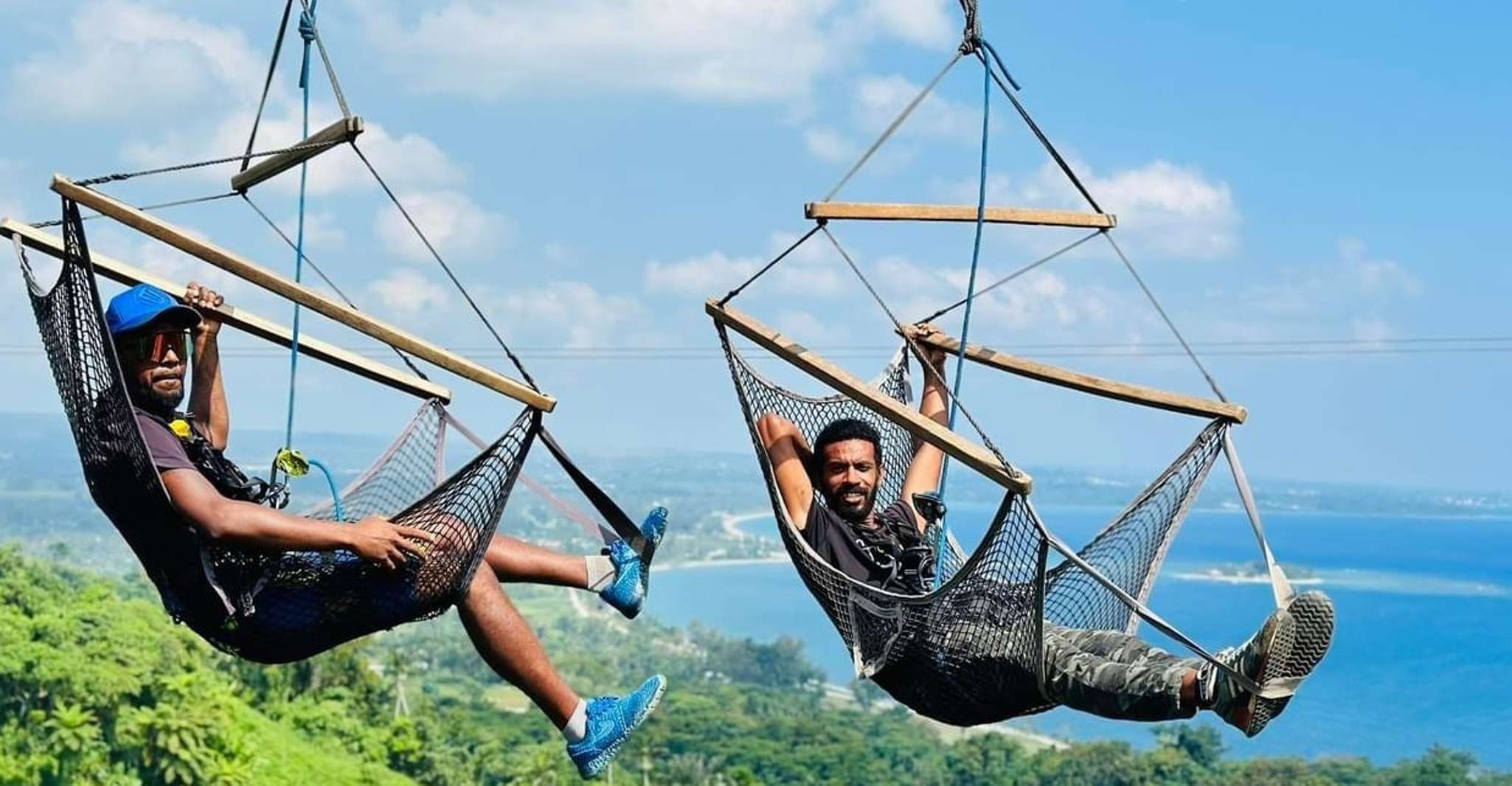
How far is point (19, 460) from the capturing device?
537ft

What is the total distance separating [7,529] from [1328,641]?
135m

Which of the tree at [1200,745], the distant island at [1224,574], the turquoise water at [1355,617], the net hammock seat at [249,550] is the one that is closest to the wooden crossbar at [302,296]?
the net hammock seat at [249,550]

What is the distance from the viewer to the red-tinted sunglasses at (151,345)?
3.92 meters

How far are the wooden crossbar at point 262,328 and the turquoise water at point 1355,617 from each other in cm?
7833

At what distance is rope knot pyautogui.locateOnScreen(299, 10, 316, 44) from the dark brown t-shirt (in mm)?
1076

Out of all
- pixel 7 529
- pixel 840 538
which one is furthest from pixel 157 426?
pixel 7 529

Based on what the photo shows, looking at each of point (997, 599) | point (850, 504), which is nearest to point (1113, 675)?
point (997, 599)

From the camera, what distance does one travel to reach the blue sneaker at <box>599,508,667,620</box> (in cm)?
422

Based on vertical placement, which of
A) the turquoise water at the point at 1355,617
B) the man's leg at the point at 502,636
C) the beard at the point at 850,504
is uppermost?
the turquoise water at the point at 1355,617

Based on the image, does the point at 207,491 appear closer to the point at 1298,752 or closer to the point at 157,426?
the point at 157,426

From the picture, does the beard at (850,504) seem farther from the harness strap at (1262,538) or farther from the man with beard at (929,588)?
the harness strap at (1262,538)

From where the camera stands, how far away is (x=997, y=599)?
3934 millimetres

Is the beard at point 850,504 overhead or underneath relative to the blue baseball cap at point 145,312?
overhead

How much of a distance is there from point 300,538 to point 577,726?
0.77 metres
